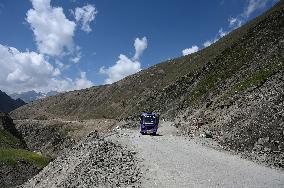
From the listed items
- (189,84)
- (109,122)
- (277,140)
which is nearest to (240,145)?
(277,140)

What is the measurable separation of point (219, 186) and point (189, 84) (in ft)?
332

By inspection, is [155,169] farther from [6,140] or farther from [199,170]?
[6,140]

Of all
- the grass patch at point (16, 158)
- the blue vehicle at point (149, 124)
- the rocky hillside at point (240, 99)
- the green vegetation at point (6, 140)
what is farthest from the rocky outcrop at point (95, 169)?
the green vegetation at point (6, 140)

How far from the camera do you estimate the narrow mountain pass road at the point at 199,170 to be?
2272cm

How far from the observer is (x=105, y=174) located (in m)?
25.4

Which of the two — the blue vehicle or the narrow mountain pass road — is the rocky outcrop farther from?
the blue vehicle

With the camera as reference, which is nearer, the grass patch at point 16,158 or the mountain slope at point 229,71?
the grass patch at point 16,158

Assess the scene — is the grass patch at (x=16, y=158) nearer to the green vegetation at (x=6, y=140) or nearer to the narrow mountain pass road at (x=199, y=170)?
the green vegetation at (x=6, y=140)

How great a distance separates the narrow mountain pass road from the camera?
22.7 m

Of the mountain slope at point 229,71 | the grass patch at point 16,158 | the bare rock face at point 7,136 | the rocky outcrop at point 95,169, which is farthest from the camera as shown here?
the bare rock face at point 7,136

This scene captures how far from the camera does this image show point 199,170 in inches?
1038

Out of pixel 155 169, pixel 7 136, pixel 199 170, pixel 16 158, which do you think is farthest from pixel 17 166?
pixel 199 170

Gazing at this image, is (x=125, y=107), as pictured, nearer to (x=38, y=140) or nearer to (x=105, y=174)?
(x=38, y=140)

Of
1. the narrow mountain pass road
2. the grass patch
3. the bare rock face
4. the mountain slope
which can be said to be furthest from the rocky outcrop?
the bare rock face
